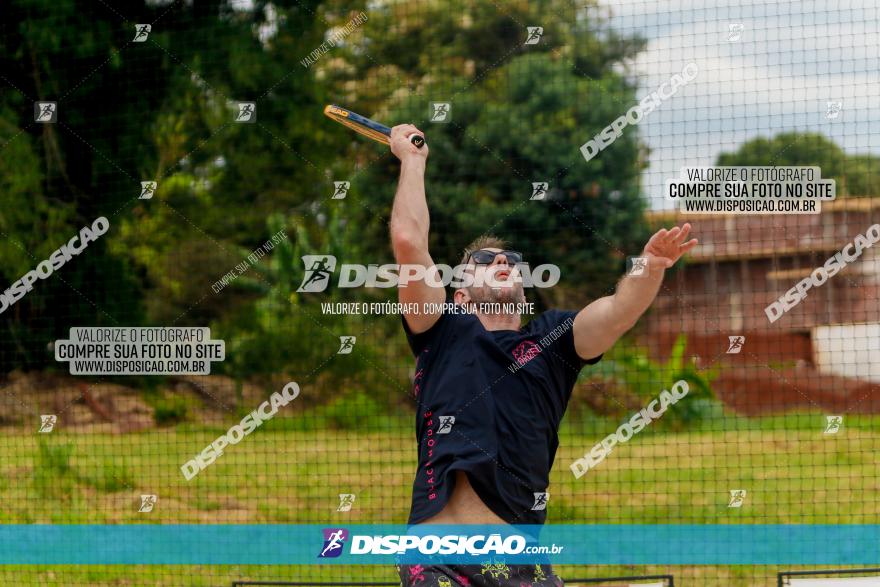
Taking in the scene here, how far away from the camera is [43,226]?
8.12m

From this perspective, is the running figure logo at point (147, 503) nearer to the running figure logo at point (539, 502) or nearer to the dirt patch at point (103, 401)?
the dirt patch at point (103, 401)

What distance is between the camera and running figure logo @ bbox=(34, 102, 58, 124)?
7.44 meters

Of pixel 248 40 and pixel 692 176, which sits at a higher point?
pixel 248 40

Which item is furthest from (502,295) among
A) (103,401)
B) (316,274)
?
(103,401)

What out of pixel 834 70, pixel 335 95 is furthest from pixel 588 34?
pixel 834 70

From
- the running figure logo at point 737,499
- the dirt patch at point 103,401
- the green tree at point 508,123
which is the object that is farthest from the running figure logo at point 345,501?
the running figure logo at point 737,499

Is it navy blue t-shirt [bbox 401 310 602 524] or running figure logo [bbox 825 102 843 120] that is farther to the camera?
running figure logo [bbox 825 102 843 120]

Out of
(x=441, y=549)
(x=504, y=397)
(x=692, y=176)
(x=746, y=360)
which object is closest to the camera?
(x=441, y=549)

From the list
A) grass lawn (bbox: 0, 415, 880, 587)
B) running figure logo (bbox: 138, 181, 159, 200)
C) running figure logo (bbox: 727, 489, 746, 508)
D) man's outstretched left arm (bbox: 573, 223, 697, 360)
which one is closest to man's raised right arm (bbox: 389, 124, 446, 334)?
man's outstretched left arm (bbox: 573, 223, 697, 360)

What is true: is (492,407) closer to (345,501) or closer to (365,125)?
(365,125)

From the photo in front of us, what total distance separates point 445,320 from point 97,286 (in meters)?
5.81

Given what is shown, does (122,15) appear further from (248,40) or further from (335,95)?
(335,95)

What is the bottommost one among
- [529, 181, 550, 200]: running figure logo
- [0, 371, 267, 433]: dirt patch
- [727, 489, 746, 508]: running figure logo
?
[727, 489, 746, 508]: running figure logo

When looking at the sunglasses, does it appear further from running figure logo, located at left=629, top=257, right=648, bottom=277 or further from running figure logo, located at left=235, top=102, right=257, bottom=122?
running figure logo, located at left=235, top=102, right=257, bottom=122
